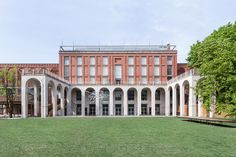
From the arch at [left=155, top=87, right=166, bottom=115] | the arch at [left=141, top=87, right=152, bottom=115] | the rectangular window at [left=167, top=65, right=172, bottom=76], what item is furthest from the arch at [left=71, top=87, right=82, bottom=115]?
the rectangular window at [left=167, top=65, right=172, bottom=76]

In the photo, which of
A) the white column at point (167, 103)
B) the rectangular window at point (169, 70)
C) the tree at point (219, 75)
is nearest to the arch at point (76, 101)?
the white column at point (167, 103)

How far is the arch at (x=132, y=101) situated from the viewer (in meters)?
72.2

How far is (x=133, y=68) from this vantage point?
73312mm

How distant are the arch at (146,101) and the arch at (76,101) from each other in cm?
1228

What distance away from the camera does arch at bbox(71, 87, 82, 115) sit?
71312 mm

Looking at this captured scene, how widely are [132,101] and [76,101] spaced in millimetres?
11112

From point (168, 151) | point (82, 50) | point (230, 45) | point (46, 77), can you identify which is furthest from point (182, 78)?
point (168, 151)

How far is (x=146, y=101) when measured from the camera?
237ft

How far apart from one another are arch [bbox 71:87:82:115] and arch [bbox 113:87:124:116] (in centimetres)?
682

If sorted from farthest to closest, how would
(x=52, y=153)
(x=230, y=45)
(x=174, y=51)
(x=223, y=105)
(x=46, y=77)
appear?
(x=174, y=51)
(x=46, y=77)
(x=230, y=45)
(x=223, y=105)
(x=52, y=153)

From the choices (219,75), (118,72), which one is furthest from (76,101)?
(219,75)

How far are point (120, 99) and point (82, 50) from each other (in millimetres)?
12549

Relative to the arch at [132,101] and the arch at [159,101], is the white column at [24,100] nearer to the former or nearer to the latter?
the arch at [132,101]

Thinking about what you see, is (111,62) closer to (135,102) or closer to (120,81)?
(120,81)
